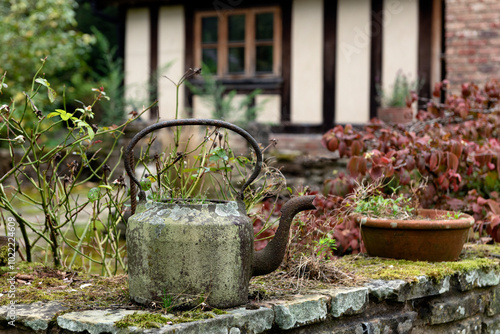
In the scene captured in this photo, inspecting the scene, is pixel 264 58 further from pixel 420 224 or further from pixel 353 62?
pixel 420 224

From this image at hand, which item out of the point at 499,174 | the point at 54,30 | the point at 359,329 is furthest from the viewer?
the point at 54,30

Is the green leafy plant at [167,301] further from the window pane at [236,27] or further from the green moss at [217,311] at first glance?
the window pane at [236,27]

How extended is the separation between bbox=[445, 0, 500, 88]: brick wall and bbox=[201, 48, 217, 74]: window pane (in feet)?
12.1

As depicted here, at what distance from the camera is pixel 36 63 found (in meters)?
10.3

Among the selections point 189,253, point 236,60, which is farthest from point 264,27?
point 189,253

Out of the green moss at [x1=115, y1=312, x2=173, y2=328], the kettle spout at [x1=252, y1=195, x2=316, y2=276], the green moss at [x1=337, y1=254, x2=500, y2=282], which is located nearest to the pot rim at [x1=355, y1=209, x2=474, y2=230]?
the green moss at [x1=337, y1=254, x2=500, y2=282]

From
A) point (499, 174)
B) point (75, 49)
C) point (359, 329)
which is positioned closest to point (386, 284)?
point (359, 329)

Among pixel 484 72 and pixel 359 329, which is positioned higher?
pixel 484 72

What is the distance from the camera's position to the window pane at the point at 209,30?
8.55 meters

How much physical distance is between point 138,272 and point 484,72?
5407 mm

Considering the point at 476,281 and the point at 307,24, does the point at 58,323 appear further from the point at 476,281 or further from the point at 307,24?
the point at 307,24

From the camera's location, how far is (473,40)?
240 inches

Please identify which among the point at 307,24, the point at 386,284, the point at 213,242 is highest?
the point at 307,24

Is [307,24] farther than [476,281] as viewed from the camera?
Yes
